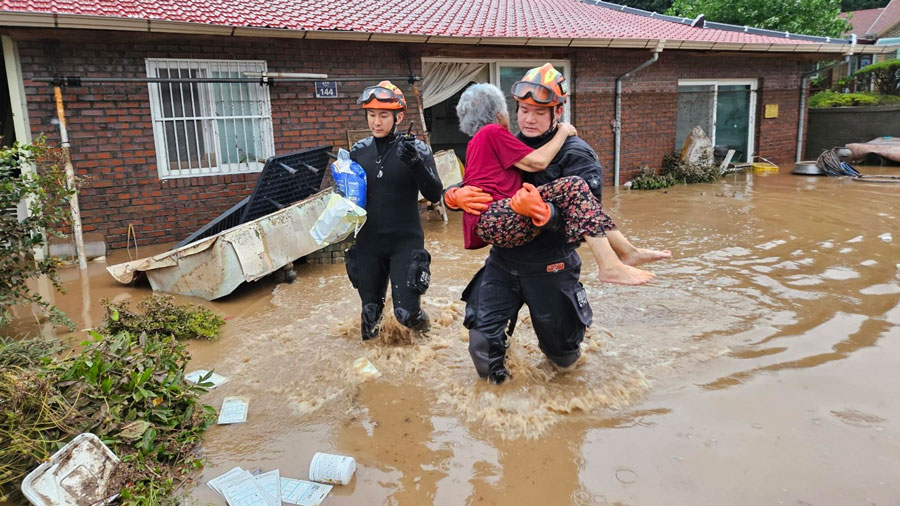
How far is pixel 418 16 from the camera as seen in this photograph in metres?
10.4

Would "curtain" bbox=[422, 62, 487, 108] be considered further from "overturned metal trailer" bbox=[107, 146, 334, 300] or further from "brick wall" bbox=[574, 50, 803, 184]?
"overturned metal trailer" bbox=[107, 146, 334, 300]

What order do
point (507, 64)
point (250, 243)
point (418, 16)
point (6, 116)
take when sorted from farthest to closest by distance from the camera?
point (507, 64), point (418, 16), point (6, 116), point (250, 243)

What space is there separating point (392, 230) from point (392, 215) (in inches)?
4.0

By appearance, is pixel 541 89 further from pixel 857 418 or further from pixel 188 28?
pixel 188 28

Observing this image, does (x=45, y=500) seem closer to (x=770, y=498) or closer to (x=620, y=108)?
(x=770, y=498)

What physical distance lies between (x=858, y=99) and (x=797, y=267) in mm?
13291

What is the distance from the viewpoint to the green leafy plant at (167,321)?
14.9 ft

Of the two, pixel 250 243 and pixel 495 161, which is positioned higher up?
pixel 495 161

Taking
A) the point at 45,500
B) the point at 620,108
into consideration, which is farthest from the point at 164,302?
the point at 620,108

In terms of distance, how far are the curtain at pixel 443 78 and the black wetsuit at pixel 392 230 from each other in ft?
21.2

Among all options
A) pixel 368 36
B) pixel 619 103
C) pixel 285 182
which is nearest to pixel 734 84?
pixel 619 103

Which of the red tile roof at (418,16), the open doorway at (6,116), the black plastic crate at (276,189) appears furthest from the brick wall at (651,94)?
the open doorway at (6,116)

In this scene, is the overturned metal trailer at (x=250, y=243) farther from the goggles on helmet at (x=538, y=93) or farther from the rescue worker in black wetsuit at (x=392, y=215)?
the goggles on helmet at (x=538, y=93)

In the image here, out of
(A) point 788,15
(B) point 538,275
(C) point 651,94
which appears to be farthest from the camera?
(A) point 788,15
